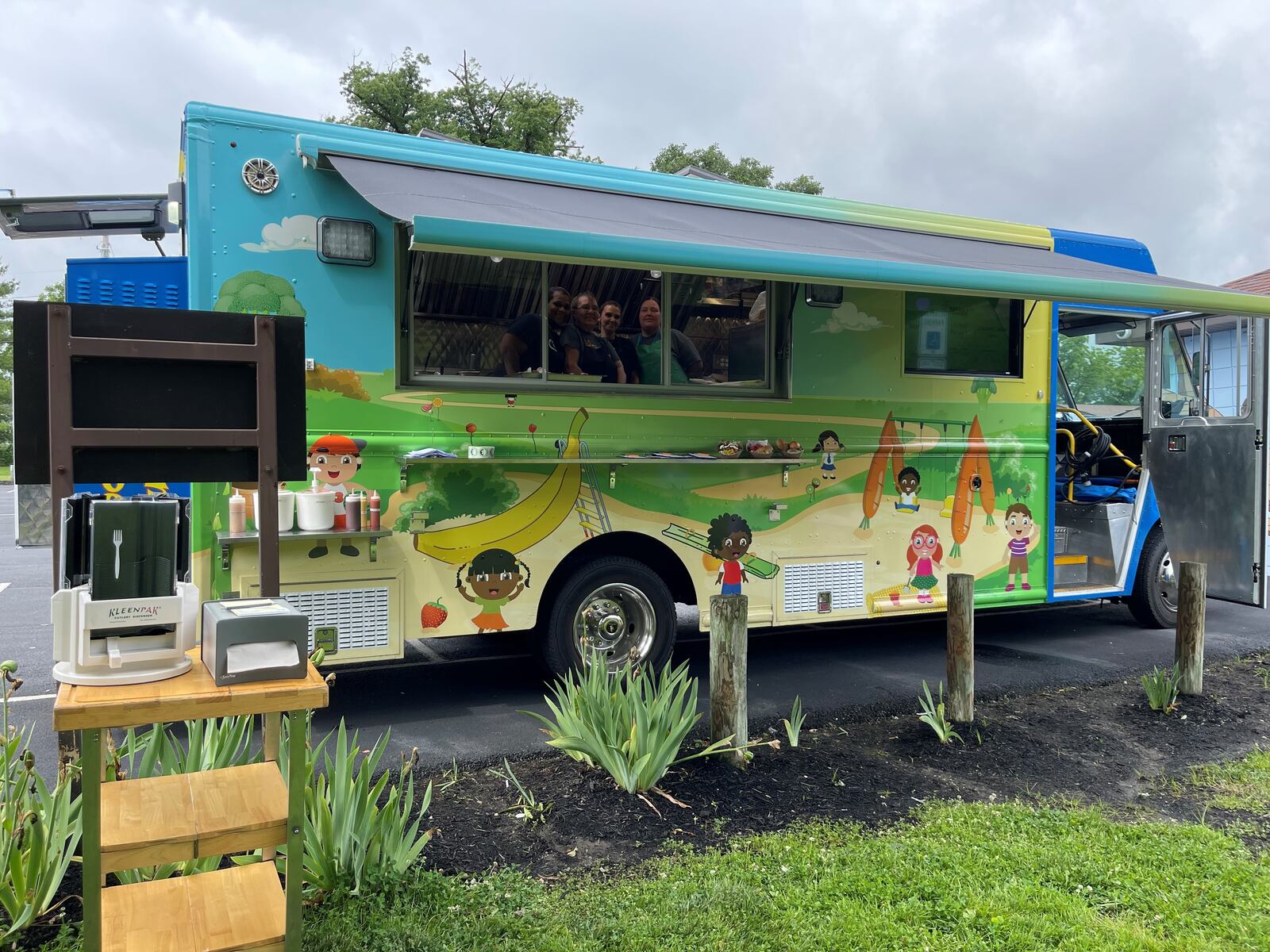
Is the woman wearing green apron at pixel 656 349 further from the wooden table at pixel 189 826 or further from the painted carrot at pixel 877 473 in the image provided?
the wooden table at pixel 189 826

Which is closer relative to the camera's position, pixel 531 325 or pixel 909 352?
pixel 531 325

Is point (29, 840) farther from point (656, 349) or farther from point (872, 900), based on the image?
point (656, 349)

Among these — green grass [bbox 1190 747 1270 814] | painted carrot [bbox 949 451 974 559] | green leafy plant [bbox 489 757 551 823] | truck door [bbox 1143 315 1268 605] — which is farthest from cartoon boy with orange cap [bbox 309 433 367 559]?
truck door [bbox 1143 315 1268 605]

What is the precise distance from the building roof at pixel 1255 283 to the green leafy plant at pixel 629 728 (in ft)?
84.4

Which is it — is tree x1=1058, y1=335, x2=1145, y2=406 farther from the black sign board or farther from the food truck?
the black sign board

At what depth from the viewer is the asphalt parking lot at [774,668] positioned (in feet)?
17.1

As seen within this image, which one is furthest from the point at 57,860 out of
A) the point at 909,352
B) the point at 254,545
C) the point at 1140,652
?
the point at 1140,652

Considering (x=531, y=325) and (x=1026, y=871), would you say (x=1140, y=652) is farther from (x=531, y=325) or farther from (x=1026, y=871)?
(x=531, y=325)

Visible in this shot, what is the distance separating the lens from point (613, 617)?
5.70 m

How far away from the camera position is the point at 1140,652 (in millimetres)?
7066

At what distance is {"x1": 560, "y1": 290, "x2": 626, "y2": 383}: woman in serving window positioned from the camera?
18.2 feet

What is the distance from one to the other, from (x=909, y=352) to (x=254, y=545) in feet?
14.5

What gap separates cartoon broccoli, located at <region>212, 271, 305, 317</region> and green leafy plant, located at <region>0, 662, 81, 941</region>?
2.28 meters

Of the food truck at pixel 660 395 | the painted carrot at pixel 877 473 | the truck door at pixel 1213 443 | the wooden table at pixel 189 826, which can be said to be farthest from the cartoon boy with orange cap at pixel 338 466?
the truck door at pixel 1213 443
